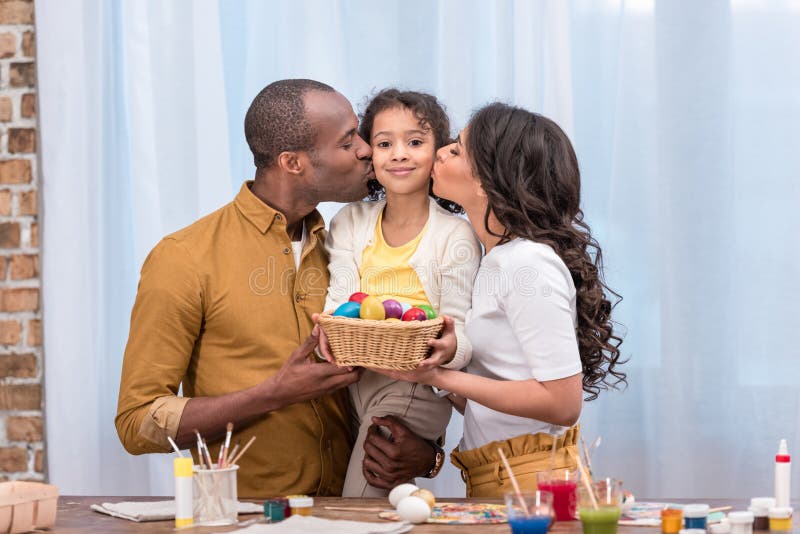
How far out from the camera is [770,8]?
9.40 ft

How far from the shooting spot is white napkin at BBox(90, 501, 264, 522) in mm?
1947

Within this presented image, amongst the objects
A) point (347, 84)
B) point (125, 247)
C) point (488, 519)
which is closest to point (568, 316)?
point (488, 519)

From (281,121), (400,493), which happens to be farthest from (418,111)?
(400,493)

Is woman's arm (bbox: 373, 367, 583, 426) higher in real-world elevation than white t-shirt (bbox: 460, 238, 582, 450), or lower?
lower

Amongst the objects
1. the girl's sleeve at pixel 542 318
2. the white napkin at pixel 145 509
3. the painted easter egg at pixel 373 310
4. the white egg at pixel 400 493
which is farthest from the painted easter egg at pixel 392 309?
the white napkin at pixel 145 509

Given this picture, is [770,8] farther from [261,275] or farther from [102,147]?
[102,147]

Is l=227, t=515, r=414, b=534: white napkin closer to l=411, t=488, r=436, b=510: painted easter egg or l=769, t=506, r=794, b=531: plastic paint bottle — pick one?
l=411, t=488, r=436, b=510: painted easter egg

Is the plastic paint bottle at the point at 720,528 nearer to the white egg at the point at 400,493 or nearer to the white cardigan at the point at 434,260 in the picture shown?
the white egg at the point at 400,493

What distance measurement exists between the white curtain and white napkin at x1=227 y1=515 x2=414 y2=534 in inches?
44.3

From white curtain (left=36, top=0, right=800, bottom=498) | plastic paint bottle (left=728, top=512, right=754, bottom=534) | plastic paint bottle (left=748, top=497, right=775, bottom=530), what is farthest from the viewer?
white curtain (left=36, top=0, right=800, bottom=498)

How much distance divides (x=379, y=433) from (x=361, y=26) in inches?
52.1

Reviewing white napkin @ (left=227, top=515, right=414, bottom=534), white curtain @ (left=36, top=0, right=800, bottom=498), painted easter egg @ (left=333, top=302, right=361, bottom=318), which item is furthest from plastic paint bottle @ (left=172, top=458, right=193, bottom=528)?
white curtain @ (left=36, top=0, right=800, bottom=498)

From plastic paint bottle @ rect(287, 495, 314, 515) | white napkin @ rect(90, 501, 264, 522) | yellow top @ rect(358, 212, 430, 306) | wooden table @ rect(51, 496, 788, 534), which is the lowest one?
wooden table @ rect(51, 496, 788, 534)

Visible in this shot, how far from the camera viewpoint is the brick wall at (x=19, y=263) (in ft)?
10.2
